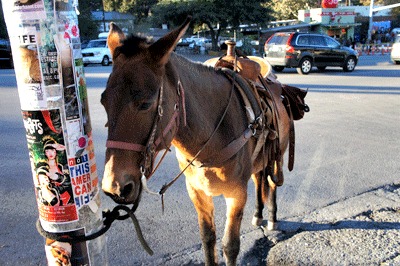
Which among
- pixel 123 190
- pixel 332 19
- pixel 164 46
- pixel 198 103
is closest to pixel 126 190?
pixel 123 190

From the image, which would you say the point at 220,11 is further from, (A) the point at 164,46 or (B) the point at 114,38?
(A) the point at 164,46

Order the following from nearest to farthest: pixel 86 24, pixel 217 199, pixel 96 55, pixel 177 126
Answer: pixel 177 126 → pixel 217 199 → pixel 96 55 → pixel 86 24

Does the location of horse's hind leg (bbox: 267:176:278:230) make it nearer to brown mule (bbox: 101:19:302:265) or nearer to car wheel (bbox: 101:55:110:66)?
brown mule (bbox: 101:19:302:265)

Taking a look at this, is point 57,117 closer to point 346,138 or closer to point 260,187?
point 260,187

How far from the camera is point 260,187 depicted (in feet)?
13.1

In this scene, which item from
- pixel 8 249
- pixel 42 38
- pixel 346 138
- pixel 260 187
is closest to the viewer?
pixel 42 38

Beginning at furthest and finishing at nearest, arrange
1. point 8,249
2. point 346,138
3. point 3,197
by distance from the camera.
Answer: point 346,138, point 3,197, point 8,249

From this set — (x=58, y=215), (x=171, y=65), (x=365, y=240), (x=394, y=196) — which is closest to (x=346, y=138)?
(x=394, y=196)

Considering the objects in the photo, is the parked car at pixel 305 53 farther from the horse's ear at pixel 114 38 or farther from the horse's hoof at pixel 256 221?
the horse's ear at pixel 114 38

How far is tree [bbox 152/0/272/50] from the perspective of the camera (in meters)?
31.3

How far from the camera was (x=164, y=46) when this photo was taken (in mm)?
1850

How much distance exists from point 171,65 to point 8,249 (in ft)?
9.18

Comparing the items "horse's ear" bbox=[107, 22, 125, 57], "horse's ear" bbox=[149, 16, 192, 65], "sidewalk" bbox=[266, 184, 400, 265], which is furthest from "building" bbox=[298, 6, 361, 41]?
"horse's ear" bbox=[149, 16, 192, 65]

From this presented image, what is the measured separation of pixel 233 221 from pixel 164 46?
1.76 metres
